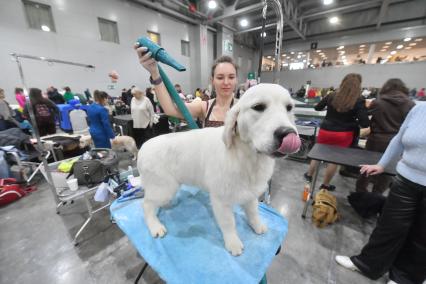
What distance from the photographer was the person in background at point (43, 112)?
3.75m

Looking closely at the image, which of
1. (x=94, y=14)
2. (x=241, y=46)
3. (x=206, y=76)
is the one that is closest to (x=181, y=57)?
(x=206, y=76)

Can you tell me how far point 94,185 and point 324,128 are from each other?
10.5 feet

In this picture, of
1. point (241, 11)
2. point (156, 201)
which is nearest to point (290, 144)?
point (156, 201)

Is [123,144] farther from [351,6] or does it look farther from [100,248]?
[351,6]

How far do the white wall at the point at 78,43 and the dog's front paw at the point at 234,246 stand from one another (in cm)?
810

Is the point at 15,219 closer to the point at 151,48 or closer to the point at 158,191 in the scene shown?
the point at 158,191

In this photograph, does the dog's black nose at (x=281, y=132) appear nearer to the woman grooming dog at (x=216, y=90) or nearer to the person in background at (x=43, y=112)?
the woman grooming dog at (x=216, y=90)

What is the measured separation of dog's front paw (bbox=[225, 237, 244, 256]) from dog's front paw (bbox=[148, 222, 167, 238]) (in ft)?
1.29

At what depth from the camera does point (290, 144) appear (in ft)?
1.95

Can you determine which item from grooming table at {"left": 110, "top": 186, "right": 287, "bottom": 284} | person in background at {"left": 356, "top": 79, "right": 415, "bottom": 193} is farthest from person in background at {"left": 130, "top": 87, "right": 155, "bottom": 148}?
person in background at {"left": 356, "top": 79, "right": 415, "bottom": 193}

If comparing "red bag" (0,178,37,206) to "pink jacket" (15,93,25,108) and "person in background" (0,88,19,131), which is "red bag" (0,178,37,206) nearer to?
"person in background" (0,88,19,131)

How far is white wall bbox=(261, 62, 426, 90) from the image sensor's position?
9664mm

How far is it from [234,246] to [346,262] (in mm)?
1482

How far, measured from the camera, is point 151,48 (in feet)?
3.24
